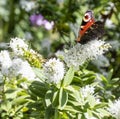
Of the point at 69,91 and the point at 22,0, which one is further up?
the point at 22,0

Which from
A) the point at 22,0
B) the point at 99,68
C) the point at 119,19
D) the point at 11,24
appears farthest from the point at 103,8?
the point at 11,24

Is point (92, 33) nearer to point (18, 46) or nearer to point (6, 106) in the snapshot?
point (18, 46)

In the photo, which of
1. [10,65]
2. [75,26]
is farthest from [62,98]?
[75,26]

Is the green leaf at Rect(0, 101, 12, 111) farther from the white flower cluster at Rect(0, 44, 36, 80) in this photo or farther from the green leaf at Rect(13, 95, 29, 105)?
the white flower cluster at Rect(0, 44, 36, 80)

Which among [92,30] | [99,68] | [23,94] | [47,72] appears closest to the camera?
[47,72]

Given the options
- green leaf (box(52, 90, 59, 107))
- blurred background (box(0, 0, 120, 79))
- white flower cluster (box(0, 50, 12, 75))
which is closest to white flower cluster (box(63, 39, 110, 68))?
green leaf (box(52, 90, 59, 107))

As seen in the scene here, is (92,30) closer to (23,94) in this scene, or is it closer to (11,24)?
(23,94)

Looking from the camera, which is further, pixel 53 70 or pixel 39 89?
pixel 39 89
